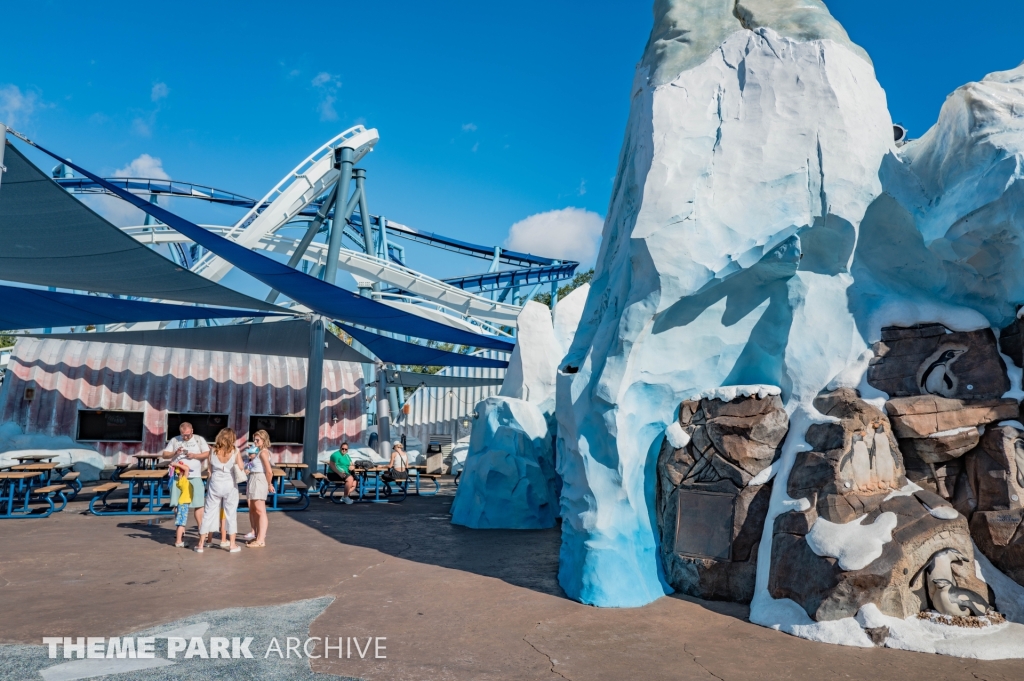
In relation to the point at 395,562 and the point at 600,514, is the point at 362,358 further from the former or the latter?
the point at 600,514

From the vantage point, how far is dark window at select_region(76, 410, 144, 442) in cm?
1527

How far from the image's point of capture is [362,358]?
17.7 metres

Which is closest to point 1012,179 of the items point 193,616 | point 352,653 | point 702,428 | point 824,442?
point 824,442

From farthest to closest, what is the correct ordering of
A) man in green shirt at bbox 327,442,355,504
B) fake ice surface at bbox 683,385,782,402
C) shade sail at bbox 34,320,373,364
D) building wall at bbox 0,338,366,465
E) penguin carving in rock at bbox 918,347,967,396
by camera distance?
building wall at bbox 0,338,366,465
shade sail at bbox 34,320,373,364
man in green shirt at bbox 327,442,355,504
fake ice surface at bbox 683,385,782,402
penguin carving in rock at bbox 918,347,967,396

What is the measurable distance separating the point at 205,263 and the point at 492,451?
984cm

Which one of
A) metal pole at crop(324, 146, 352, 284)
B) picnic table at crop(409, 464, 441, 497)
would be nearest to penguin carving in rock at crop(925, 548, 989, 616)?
picnic table at crop(409, 464, 441, 497)

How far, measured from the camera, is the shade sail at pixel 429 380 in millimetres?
17797

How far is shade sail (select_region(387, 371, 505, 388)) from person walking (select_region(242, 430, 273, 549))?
10.4m

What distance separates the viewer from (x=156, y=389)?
16.0 meters

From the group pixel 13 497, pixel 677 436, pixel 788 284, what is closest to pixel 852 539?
pixel 677 436

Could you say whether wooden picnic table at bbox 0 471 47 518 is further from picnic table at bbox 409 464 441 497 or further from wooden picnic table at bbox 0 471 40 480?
picnic table at bbox 409 464 441 497

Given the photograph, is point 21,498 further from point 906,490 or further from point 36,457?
point 906,490

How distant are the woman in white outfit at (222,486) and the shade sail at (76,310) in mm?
5640

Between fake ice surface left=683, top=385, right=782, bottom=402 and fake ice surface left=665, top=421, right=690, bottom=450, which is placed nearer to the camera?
fake ice surface left=683, top=385, right=782, bottom=402
